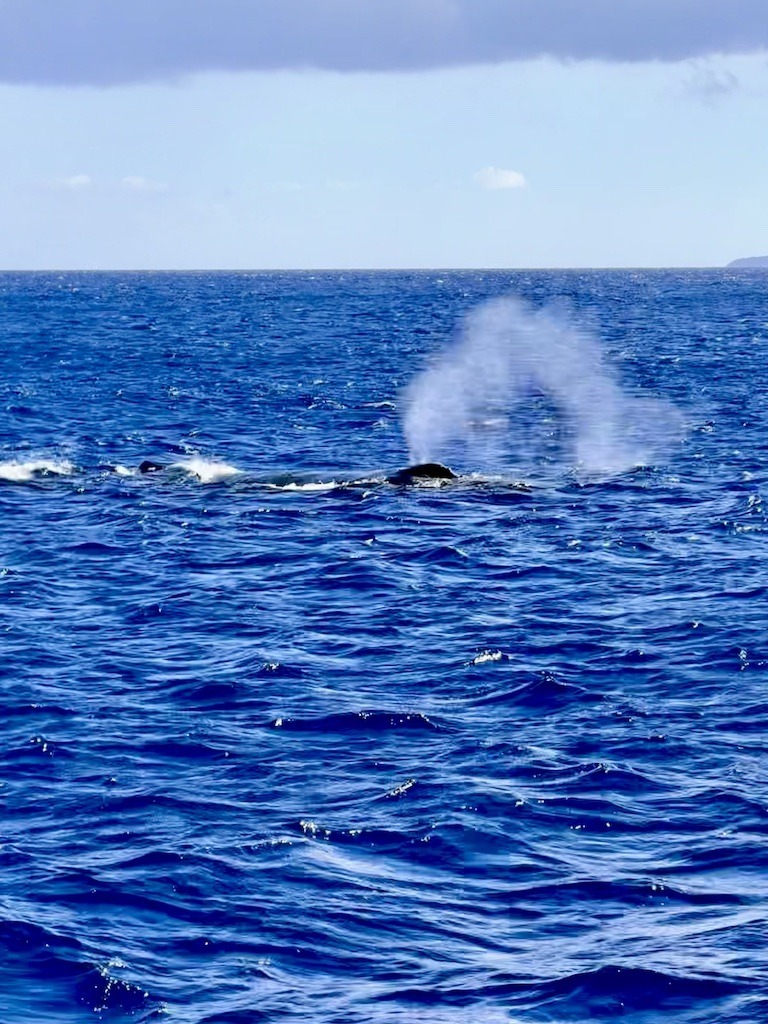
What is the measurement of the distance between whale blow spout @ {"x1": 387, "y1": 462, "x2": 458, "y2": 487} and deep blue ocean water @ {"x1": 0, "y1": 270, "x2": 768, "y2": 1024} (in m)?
1.14

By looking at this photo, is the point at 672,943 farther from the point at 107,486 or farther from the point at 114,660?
the point at 107,486

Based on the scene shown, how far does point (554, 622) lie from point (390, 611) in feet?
15.1

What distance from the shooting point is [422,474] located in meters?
64.3

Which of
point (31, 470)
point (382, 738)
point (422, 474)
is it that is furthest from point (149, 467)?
point (382, 738)

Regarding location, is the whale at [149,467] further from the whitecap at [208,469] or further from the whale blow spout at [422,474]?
the whale blow spout at [422,474]

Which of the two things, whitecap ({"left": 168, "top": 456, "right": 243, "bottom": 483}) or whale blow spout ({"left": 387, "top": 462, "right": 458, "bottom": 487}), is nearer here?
whale blow spout ({"left": 387, "top": 462, "right": 458, "bottom": 487})

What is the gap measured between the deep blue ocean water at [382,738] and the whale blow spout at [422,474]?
114cm

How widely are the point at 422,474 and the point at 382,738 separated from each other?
31490 mm

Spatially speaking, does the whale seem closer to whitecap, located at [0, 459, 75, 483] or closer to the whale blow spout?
whitecap, located at [0, 459, 75, 483]

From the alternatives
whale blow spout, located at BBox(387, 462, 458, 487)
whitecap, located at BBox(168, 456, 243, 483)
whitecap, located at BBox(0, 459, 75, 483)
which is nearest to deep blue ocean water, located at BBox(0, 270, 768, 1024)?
whitecap, located at BBox(168, 456, 243, 483)

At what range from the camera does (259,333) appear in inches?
6836

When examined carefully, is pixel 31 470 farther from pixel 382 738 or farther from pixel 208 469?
pixel 382 738

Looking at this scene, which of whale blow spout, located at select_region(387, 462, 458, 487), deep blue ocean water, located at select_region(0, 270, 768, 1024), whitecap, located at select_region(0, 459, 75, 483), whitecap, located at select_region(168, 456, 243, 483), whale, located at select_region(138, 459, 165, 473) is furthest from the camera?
whale, located at select_region(138, 459, 165, 473)

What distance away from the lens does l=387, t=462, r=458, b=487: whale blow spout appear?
6397 cm
